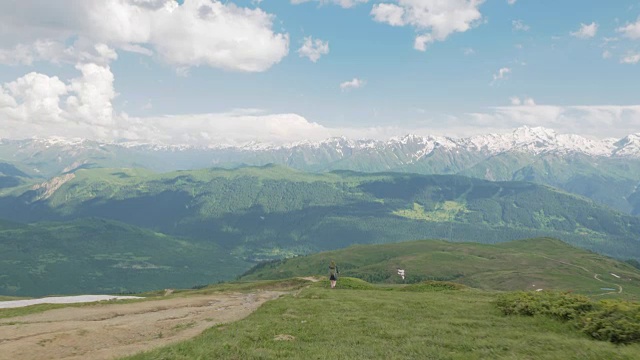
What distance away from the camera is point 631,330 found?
23.6m

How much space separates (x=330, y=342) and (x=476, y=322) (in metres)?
12.2

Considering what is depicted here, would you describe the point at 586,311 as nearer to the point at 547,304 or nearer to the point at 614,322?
the point at 547,304

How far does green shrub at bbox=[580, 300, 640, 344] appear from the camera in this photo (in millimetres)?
23609

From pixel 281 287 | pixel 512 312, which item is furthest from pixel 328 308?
pixel 281 287

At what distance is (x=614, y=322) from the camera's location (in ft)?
82.5

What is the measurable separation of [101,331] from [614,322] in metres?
36.3

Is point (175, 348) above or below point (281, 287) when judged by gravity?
above

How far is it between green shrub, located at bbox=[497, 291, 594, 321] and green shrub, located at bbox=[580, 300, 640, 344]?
1469 mm

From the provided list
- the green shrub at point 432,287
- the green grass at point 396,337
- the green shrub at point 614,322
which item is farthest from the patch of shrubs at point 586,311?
the green shrub at point 432,287

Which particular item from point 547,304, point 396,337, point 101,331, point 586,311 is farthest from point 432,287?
point 101,331

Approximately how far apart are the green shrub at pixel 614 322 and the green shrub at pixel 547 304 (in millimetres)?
1469

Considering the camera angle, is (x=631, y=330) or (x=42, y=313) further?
(x=42, y=313)

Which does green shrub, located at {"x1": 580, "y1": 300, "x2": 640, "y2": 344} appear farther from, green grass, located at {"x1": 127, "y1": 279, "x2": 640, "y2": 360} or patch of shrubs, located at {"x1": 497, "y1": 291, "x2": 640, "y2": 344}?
green grass, located at {"x1": 127, "y1": 279, "x2": 640, "y2": 360}

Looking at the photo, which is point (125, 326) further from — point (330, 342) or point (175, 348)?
point (330, 342)
